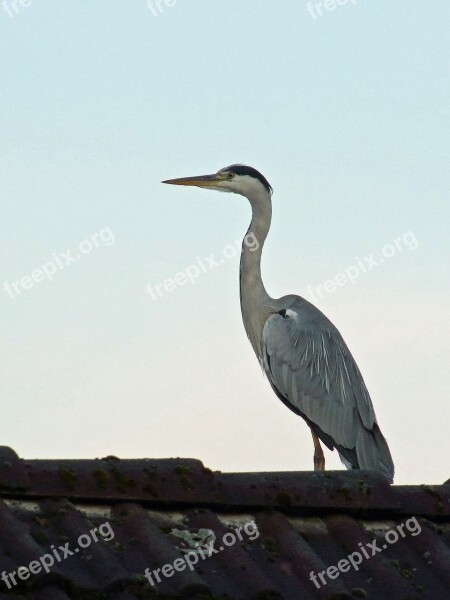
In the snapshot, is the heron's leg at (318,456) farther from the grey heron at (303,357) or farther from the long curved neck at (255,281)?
the long curved neck at (255,281)

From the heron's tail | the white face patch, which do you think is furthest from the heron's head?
the heron's tail

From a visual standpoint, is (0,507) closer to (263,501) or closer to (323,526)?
(263,501)

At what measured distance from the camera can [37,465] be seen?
285 cm

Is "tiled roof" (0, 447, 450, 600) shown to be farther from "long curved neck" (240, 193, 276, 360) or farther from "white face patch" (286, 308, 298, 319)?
"long curved neck" (240, 193, 276, 360)

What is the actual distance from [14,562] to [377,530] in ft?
3.87

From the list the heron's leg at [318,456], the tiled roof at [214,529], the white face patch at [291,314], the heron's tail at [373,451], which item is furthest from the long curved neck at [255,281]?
the tiled roof at [214,529]

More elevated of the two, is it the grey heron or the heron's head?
the heron's head

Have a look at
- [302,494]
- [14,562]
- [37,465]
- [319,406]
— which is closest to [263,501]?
[302,494]

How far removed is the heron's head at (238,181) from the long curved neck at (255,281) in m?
0.08

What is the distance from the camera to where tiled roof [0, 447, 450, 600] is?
253 centimetres

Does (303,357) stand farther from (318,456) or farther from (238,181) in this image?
(238,181)

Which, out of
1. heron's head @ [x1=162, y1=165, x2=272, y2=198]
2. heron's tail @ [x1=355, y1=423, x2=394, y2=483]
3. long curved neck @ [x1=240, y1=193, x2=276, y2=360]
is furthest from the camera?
heron's head @ [x1=162, y1=165, x2=272, y2=198]

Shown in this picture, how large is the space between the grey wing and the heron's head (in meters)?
1.03

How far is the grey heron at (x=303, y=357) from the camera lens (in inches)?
314
